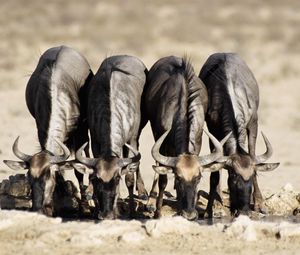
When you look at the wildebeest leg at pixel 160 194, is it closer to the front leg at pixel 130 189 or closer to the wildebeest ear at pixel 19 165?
the front leg at pixel 130 189

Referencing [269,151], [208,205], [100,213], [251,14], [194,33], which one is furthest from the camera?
[251,14]

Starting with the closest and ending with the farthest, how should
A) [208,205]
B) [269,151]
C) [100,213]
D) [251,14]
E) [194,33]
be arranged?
1. [100,213]
2. [269,151]
3. [208,205]
4. [194,33]
5. [251,14]

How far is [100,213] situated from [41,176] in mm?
1099

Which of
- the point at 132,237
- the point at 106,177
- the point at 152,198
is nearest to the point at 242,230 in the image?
the point at 132,237

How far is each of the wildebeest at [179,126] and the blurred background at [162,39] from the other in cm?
538

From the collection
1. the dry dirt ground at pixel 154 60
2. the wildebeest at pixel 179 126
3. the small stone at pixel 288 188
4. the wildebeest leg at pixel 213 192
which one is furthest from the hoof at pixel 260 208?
the wildebeest at pixel 179 126

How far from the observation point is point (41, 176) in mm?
12469

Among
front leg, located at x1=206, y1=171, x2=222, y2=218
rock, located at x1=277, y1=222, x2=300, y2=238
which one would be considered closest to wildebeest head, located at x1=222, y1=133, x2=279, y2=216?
front leg, located at x1=206, y1=171, x2=222, y2=218

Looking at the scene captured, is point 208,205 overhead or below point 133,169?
below

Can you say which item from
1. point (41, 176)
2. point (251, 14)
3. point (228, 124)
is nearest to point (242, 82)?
point (228, 124)

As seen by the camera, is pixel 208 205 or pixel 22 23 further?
pixel 22 23

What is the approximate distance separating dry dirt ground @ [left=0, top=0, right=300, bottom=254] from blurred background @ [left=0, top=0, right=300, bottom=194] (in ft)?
0.17

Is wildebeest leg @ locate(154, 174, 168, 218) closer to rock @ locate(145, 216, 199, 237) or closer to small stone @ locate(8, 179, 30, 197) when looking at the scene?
small stone @ locate(8, 179, 30, 197)

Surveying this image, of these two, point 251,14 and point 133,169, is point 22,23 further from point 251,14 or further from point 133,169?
point 133,169
